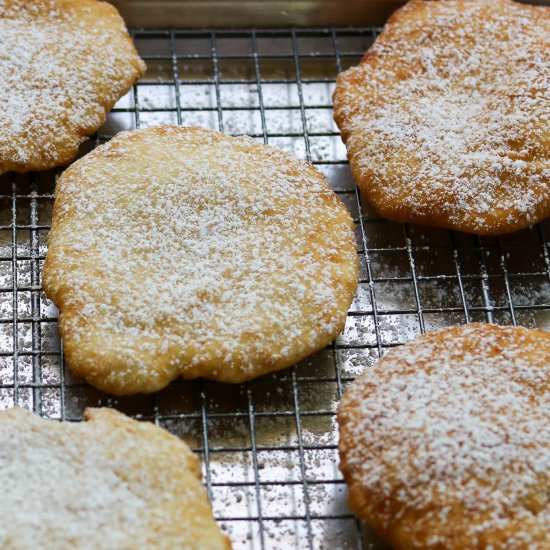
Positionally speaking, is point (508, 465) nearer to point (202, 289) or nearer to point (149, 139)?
point (202, 289)

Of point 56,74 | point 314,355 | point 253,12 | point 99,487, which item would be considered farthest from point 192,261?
point 253,12

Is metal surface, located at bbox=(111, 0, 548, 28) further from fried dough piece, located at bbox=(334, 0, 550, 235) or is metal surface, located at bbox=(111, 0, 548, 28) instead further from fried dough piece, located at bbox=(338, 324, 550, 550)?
fried dough piece, located at bbox=(338, 324, 550, 550)

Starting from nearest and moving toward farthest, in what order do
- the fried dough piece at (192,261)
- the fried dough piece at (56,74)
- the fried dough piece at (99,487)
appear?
the fried dough piece at (99,487)
the fried dough piece at (192,261)
the fried dough piece at (56,74)

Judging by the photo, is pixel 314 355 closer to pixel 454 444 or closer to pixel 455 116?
pixel 454 444

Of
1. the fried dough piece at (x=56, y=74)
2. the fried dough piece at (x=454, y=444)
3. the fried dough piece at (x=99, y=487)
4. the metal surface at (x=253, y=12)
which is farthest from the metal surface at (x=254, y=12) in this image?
the fried dough piece at (x=99, y=487)

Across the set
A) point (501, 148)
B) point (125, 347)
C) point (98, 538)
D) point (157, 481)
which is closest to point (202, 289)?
point (125, 347)

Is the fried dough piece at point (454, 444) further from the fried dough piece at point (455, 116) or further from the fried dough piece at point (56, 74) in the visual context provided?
the fried dough piece at point (56, 74)

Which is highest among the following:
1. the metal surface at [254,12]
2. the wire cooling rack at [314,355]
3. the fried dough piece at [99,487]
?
the metal surface at [254,12]
